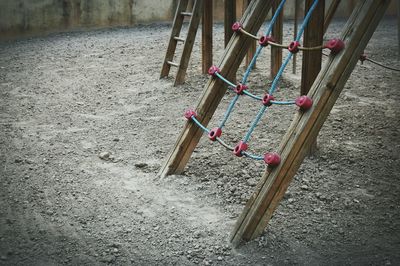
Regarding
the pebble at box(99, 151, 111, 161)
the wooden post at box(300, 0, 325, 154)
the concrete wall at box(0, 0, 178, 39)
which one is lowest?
the pebble at box(99, 151, 111, 161)

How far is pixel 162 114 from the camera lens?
444 cm

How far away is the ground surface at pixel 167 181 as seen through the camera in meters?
2.41

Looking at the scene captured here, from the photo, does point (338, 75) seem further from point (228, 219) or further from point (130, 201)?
point (130, 201)

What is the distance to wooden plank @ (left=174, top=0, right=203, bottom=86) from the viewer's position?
16.9ft

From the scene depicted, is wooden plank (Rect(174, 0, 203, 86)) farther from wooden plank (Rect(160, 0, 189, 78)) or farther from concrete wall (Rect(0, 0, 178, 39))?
concrete wall (Rect(0, 0, 178, 39))

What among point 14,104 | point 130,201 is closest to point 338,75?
point 130,201

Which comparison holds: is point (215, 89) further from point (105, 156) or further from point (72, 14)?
point (72, 14)

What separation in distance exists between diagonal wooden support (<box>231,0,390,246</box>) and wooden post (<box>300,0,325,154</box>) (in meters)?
0.81

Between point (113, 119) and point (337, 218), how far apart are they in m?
2.45

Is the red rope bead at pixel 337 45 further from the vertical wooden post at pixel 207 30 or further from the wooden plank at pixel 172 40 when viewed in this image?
the wooden plank at pixel 172 40

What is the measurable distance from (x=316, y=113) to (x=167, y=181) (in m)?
1.21

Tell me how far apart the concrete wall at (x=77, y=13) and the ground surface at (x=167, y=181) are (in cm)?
336

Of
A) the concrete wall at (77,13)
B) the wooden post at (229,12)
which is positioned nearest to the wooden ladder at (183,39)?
the wooden post at (229,12)

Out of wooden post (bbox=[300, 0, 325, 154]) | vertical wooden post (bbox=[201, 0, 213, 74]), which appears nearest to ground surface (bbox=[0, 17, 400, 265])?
vertical wooden post (bbox=[201, 0, 213, 74])
